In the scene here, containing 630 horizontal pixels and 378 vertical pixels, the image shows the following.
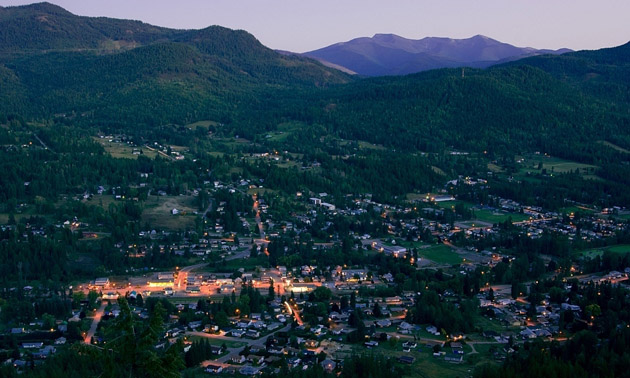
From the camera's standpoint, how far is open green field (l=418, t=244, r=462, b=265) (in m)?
49.7

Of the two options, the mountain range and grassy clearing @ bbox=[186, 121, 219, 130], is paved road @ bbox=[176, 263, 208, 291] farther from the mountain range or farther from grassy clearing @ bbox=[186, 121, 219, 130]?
grassy clearing @ bbox=[186, 121, 219, 130]

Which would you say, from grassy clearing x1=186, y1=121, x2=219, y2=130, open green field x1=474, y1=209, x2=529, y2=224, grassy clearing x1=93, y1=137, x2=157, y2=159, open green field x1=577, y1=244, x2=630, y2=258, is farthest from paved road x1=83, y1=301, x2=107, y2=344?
grassy clearing x1=186, y1=121, x2=219, y2=130

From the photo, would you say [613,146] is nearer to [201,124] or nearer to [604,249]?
[604,249]

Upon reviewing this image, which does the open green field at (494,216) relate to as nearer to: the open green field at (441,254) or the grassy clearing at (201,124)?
the open green field at (441,254)

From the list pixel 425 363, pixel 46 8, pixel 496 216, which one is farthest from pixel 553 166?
pixel 46 8

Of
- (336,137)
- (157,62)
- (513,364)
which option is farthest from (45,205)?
(157,62)

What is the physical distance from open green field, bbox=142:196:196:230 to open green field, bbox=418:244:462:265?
19.1m

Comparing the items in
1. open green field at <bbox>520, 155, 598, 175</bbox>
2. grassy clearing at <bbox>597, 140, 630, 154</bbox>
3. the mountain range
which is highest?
the mountain range

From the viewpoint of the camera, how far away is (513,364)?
28.9m

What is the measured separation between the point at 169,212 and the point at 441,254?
23838 millimetres

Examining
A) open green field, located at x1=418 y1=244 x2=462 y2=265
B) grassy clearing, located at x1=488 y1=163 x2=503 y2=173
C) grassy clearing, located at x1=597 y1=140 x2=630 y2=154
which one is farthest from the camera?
grassy clearing, located at x1=597 y1=140 x2=630 y2=154

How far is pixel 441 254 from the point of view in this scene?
51438mm

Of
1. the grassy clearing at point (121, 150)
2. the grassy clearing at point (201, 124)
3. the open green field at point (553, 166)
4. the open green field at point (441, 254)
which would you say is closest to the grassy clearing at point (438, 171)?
the open green field at point (553, 166)

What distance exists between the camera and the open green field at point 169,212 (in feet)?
189
